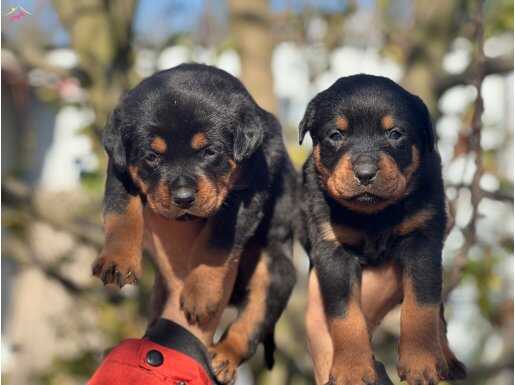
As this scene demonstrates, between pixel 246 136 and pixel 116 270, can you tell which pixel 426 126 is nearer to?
pixel 246 136

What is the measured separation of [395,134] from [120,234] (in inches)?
34.3

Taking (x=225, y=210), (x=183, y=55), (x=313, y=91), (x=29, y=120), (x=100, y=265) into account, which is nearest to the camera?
(x=100, y=265)

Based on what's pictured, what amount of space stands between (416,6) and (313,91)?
1.54 meters

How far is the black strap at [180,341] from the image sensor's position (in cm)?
272

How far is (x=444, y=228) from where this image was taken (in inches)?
108

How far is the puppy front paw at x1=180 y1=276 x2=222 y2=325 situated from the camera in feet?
9.02

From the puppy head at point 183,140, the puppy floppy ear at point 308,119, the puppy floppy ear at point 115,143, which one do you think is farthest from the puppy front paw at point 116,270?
the puppy floppy ear at point 308,119

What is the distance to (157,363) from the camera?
2625 mm

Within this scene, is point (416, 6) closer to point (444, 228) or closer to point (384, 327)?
point (384, 327)

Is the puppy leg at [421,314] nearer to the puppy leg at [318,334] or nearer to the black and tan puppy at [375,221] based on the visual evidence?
the black and tan puppy at [375,221]

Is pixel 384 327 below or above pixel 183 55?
below

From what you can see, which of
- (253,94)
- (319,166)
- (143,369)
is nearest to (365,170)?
(319,166)

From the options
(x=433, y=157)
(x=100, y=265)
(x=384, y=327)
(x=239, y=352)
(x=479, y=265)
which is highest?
(x=433, y=157)

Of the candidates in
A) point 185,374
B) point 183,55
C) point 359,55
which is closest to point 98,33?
point 183,55
